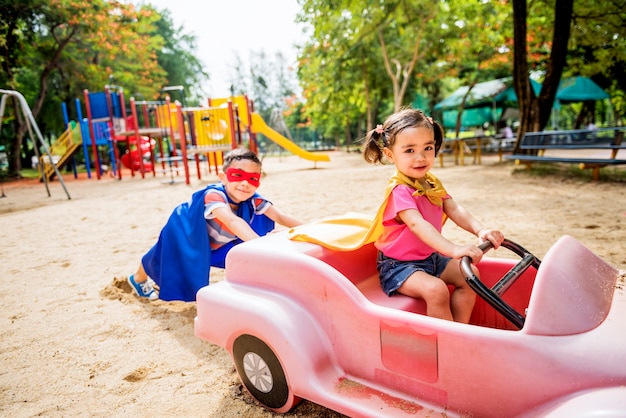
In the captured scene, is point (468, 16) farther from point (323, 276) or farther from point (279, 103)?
point (279, 103)

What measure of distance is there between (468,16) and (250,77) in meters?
36.7

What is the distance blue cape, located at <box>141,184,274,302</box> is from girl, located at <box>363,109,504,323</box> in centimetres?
118

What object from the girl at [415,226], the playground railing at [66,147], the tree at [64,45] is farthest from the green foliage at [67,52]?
the girl at [415,226]

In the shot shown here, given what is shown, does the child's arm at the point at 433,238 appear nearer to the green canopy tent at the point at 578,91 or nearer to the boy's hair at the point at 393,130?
the boy's hair at the point at 393,130

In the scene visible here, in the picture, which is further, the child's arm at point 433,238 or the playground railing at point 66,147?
the playground railing at point 66,147

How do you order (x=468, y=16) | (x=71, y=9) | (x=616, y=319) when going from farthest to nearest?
(x=71, y=9), (x=468, y=16), (x=616, y=319)

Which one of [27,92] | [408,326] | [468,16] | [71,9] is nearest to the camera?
[408,326]

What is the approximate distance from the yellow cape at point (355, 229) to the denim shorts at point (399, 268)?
13cm

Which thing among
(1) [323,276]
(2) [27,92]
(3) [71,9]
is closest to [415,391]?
(1) [323,276]

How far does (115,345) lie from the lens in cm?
244

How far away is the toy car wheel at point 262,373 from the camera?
1.68m

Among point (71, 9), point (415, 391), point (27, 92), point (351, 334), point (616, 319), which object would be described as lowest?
point (415, 391)

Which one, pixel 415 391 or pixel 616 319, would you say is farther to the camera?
pixel 415 391

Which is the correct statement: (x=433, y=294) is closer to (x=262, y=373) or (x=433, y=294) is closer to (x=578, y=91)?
(x=262, y=373)
